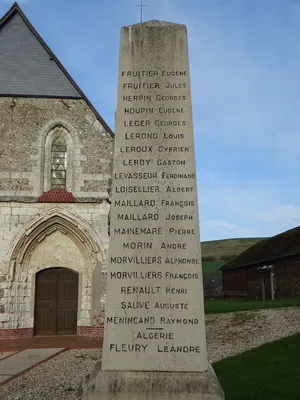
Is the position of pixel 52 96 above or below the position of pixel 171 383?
above

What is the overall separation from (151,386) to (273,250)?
27456 millimetres

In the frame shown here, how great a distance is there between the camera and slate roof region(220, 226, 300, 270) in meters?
26.2

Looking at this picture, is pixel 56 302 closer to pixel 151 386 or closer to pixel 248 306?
pixel 248 306

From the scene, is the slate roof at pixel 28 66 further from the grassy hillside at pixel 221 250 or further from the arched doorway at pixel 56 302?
the grassy hillside at pixel 221 250

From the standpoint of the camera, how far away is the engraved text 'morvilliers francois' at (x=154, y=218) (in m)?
3.66

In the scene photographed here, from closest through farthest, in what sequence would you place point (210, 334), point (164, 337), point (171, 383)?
1. point (171, 383)
2. point (164, 337)
3. point (210, 334)

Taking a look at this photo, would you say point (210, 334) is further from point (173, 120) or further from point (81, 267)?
point (173, 120)

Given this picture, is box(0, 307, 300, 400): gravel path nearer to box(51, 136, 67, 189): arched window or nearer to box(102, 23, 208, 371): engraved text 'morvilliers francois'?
box(102, 23, 208, 371): engraved text 'morvilliers francois'

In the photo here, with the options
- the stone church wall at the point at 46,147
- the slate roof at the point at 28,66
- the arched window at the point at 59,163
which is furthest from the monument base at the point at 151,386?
the slate roof at the point at 28,66

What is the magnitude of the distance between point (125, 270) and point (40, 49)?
13.6m

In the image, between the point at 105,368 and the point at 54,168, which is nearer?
the point at 105,368

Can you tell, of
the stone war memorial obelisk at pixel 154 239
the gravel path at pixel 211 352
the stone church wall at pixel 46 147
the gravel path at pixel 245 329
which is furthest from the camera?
the stone church wall at pixel 46 147

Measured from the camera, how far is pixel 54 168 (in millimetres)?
14086

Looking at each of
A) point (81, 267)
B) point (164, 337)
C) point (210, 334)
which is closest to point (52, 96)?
point (81, 267)
